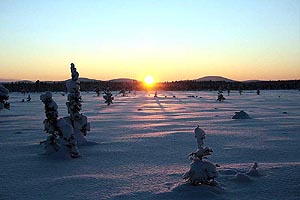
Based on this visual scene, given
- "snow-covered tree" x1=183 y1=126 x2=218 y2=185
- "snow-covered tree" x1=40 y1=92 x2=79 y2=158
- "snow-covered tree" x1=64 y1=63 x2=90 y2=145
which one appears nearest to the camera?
"snow-covered tree" x1=183 y1=126 x2=218 y2=185

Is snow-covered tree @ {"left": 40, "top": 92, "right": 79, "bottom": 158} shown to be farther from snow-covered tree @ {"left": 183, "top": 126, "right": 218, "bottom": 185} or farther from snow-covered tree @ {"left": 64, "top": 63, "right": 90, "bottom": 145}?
snow-covered tree @ {"left": 183, "top": 126, "right": 218, "bottom": 185}

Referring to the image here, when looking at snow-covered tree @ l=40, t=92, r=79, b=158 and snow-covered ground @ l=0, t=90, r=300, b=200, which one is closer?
snow-covered ground @ l=0, t=90, r=300, b=200

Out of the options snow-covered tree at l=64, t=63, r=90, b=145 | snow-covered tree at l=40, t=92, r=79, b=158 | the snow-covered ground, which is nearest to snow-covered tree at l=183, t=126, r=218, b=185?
the snow-covered ground

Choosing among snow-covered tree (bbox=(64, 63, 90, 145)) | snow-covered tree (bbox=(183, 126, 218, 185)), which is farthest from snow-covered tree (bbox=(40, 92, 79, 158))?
snow-covered tree (bbox=(183, 126, 218, 185))

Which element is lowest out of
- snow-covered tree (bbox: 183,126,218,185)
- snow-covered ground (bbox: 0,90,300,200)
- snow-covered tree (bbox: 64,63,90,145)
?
snow-covered ground (bbox: 0,90,300,200)

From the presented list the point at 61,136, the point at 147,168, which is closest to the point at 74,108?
the point at 61,136

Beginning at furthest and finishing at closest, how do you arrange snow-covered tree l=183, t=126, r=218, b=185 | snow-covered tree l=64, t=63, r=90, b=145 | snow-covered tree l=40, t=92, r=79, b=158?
snow-covered tree l=64, t=63, r=90, b=145 < snow-covered tree l=40, t=92, r=79, b=158 < snow-covered tree l=183, t=126, r=218, b=185

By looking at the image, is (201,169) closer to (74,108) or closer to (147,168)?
(147,168)

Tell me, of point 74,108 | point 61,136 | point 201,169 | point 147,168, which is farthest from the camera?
point 74,108

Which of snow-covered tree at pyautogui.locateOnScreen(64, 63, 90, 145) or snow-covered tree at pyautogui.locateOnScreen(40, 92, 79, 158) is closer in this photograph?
snow-covered tree at pyautogui.locateOnScreen(40, 92, 79, 158)

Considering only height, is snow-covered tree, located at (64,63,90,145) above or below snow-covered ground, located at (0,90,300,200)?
above

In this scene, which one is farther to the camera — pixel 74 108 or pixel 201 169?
pixel 74 108

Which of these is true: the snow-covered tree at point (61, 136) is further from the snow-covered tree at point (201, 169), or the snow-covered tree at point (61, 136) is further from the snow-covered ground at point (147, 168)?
the snow-covered tree at point (201, 169)

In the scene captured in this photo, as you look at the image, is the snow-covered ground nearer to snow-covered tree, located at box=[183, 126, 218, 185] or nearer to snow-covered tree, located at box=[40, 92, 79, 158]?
snow-covered tree, located at box=[183, 126, 218, 185]
